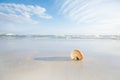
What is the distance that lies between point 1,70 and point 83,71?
186 cm

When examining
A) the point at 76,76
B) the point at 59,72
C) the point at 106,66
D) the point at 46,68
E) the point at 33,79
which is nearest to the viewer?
the point at 33,79

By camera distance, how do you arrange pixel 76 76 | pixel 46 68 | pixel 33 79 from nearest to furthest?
1. pixel 33 79
2. pixel 76 76
3. pixel 46 68

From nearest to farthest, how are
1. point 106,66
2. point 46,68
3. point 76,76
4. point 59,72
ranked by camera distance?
1. point 76,76
2. point 59,72
3. point 46,68
4. point 106,66

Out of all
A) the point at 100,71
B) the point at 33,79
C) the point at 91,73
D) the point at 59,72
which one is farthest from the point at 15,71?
the point at 100,71

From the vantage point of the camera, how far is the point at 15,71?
3.59 m

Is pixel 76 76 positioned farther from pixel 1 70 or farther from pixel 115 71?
pixel 1 70

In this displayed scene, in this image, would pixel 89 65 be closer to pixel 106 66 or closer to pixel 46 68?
pixel 106 66

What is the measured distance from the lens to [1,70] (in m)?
3.68

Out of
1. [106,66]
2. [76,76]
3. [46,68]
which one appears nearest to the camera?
[76,76]

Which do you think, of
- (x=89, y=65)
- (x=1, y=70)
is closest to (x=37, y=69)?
(x=1, y=70)

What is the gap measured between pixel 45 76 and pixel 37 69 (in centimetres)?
54

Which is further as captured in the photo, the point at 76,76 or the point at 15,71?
the point at 15,71

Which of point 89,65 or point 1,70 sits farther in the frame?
point 89,65

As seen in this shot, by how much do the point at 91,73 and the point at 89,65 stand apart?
2.35 ft
